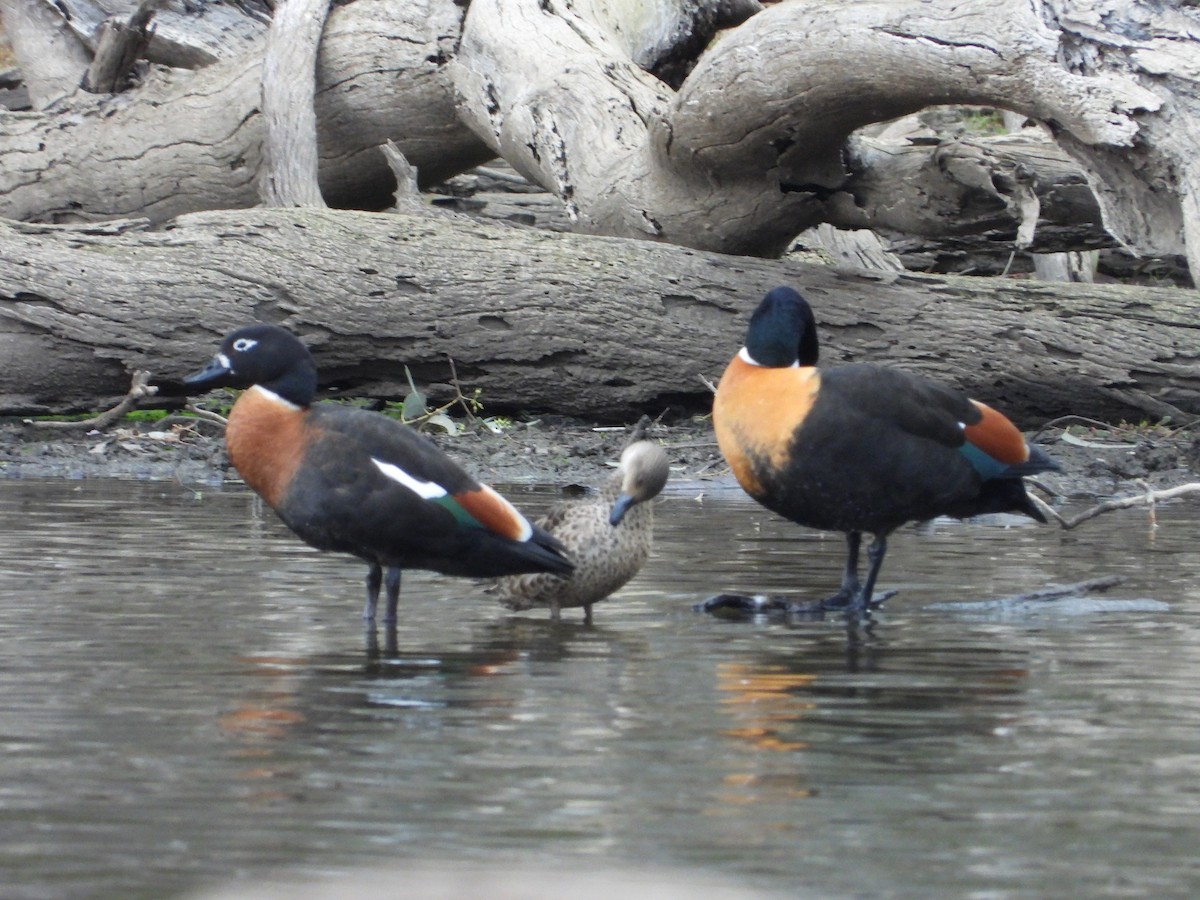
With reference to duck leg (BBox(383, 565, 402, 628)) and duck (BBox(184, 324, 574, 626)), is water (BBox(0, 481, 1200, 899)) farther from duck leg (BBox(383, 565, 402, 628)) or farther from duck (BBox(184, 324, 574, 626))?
duck (BBox(184, 324, 574, 626))

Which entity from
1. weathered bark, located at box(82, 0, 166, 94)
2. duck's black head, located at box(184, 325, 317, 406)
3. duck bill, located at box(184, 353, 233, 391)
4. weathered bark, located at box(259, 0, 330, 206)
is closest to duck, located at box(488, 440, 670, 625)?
duck's black head, located at box(184, 325, 317, 406)

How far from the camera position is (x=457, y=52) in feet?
42.7

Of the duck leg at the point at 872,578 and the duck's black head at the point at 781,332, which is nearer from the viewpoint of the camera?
the duck leg at the point at 872,578

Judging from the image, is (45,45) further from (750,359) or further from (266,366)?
(750,359)

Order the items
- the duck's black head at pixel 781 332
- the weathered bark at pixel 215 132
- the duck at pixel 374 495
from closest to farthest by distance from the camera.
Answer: the duck at pixel 374 495
the duck's black head at pixel 781 332
the weathered bark at pixel 215 132

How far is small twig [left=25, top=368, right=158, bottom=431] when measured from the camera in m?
11.2

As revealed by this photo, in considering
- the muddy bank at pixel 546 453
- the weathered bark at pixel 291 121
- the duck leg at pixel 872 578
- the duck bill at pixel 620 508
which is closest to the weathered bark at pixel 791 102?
the weathered bark at pixel 291 121

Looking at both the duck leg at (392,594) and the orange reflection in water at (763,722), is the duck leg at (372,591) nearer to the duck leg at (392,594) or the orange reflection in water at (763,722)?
the duck leg at (392,594)

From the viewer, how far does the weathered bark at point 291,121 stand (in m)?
12.9

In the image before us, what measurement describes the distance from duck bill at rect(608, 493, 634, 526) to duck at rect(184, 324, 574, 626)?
272 millimetres

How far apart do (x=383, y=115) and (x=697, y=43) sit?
232cm

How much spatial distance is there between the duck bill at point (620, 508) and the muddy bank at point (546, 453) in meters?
3.78

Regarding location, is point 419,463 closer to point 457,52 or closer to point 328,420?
point 328,420

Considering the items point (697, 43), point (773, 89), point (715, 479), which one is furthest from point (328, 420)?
point (697, 43)
